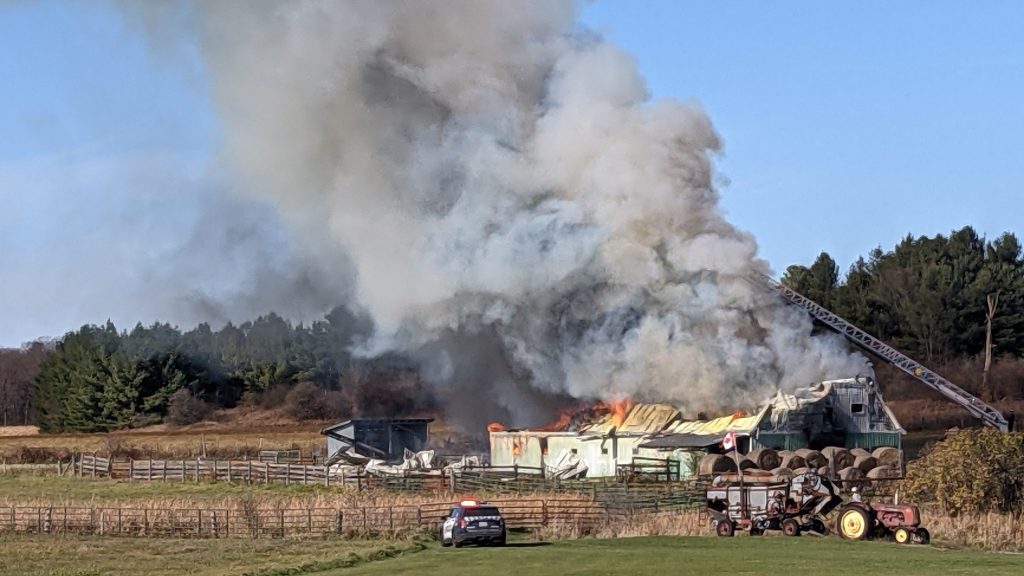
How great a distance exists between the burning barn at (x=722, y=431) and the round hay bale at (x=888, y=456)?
406 centimetres

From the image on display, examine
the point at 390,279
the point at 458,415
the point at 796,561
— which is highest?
the point at 390,279

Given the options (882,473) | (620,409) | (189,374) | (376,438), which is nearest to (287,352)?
(189,374)

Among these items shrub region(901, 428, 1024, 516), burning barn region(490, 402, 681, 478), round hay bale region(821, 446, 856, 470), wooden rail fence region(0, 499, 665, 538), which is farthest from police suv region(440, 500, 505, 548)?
burning barn region(490, 402, 681, 478)

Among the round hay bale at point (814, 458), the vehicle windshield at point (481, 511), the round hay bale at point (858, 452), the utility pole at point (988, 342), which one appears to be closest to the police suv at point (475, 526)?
the vehicle windshield at point (481, 511)

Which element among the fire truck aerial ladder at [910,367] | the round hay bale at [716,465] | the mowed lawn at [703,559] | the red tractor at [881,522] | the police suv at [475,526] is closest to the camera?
the mowed lawn at [703,559]

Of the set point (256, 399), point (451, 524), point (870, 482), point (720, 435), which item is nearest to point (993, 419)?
point (720, 435)

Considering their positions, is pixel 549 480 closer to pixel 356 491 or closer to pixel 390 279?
pixel 356 491

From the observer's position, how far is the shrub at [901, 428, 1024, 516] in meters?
51.4

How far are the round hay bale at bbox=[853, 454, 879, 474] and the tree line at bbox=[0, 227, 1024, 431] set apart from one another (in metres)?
42.6

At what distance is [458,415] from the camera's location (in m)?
90.9

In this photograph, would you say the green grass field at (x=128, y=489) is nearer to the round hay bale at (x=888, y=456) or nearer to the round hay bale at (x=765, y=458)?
the round hay bale at (x=765, y=458)

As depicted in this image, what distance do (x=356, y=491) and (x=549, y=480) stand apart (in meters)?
8.89

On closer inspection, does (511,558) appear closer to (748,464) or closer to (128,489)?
(748,464)

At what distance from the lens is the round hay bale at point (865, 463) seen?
A: 2576 inches
